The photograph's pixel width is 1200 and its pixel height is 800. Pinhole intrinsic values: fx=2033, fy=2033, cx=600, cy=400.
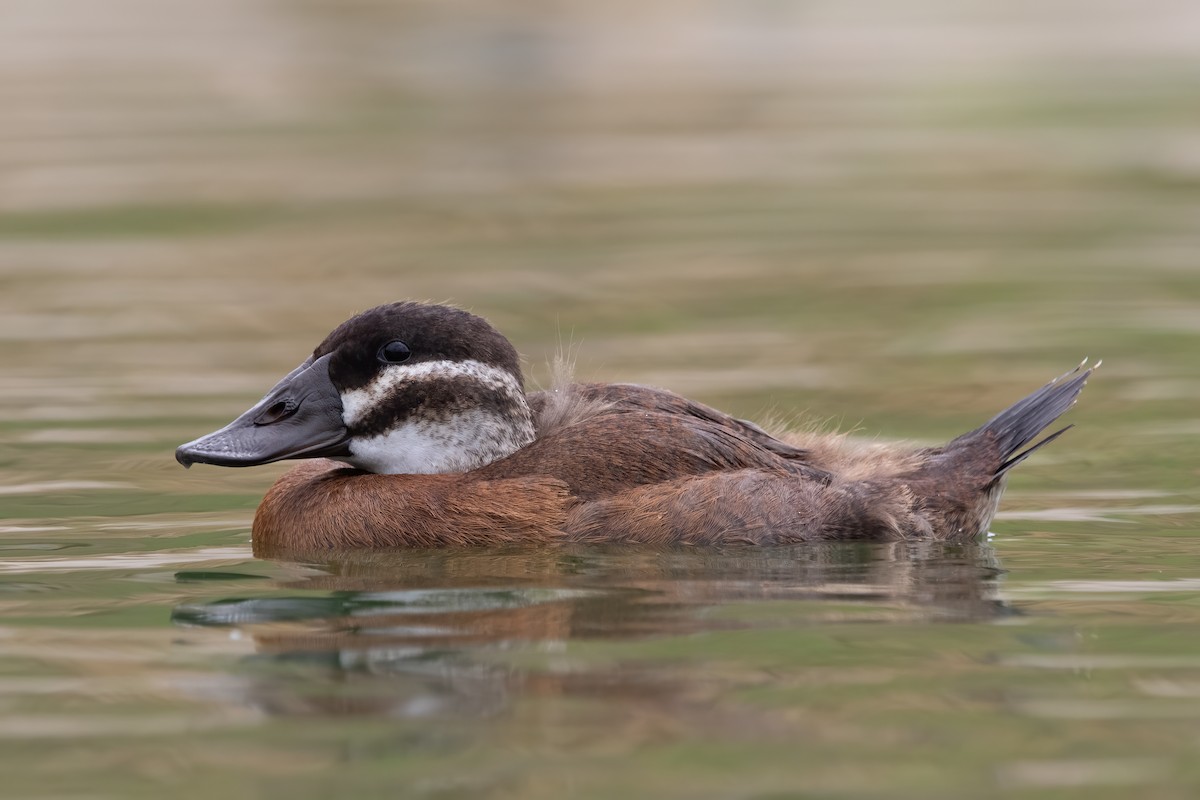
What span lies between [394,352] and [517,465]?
661 millimetres

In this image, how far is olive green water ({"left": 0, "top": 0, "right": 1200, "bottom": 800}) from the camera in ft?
17.1

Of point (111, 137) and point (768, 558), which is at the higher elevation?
point (111, 137)

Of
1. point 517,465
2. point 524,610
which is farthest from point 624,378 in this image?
point 524,610

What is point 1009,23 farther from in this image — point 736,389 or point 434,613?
point 434,613

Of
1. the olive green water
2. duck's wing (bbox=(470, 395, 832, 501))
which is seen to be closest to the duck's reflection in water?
the olive green water

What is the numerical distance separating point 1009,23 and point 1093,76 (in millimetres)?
7047

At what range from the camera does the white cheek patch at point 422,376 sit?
7977 millimetres

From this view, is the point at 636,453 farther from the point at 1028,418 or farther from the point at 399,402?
the point at 1028,418

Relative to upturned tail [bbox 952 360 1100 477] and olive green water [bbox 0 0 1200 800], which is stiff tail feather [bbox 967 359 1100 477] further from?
olive green water [bbox 0 0 1200 800]

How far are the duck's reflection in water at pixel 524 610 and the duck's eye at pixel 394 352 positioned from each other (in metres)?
0.78

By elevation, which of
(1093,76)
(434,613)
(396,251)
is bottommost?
(434,613)

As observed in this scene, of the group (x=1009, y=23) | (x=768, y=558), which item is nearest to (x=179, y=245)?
(x=768, y=558)

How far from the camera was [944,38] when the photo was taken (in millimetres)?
33188

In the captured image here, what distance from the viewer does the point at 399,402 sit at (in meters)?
8.03
